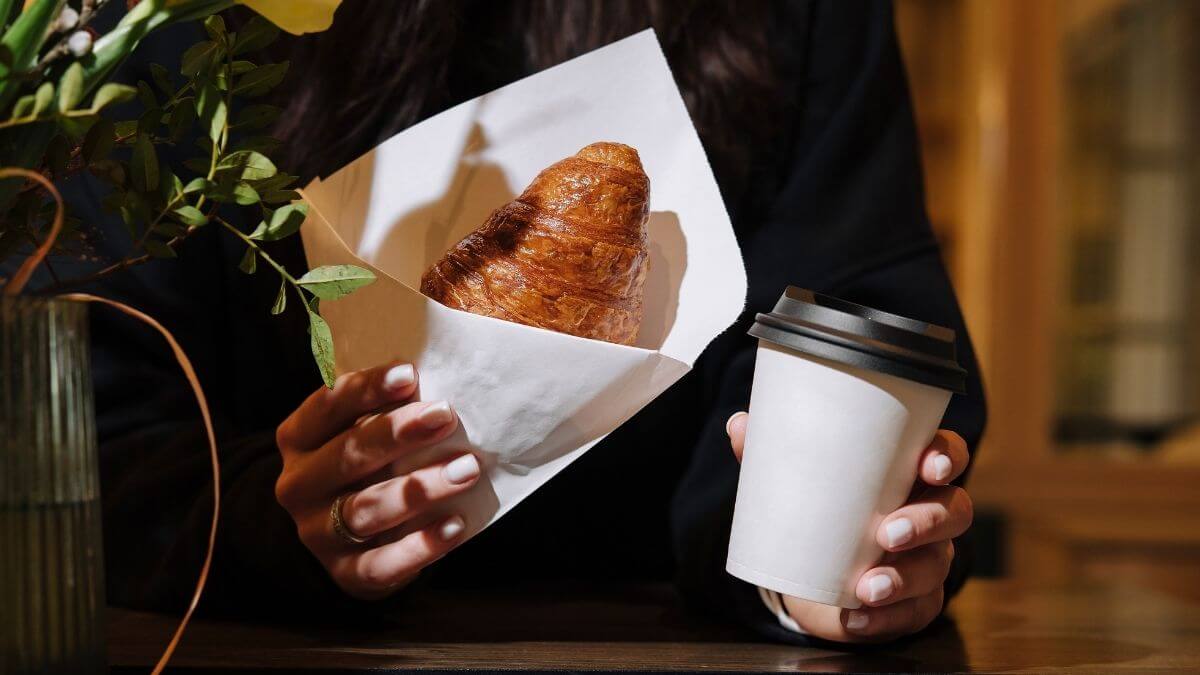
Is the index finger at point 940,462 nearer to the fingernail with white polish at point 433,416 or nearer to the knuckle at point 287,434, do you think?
the fingernail with white polish at point 433,416

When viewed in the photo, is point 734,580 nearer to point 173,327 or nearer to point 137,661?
point 137,661

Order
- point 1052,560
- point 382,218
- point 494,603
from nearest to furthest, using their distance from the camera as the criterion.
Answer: point 382,218 → point 494,603 → point 1052,560

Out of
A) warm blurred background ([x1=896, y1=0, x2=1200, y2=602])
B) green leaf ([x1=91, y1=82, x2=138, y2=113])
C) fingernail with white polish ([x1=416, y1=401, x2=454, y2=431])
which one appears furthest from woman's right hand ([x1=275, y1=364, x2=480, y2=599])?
warm blurred background ([x1=896, y1=0, x2=1200, y2=602])

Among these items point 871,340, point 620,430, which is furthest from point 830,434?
point 620,430

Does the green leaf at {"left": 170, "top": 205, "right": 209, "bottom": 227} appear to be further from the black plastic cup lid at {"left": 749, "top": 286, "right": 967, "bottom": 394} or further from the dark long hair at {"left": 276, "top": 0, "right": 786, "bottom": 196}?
the dark long hair at {"left": 276, "top": 0, "right": 786, "bottom": 196}

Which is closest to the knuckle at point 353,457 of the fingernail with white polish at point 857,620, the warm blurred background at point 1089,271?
the fingernail with white polish at point 857,620

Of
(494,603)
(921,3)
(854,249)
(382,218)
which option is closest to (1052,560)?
(921,3)

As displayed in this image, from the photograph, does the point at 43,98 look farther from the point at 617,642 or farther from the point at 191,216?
the point at 617,642
